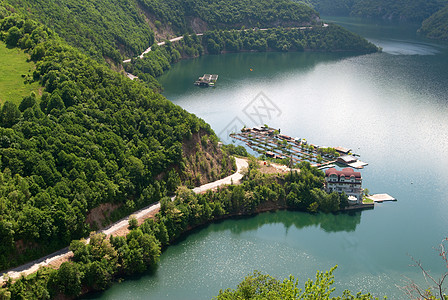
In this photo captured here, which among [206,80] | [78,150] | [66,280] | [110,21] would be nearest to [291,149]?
[78,150]

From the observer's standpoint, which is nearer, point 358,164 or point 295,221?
point 295,221

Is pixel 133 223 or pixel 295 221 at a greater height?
pixel 133 223

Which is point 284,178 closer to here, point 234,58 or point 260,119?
point 260,119

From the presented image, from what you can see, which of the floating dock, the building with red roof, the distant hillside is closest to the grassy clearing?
the distant hillside

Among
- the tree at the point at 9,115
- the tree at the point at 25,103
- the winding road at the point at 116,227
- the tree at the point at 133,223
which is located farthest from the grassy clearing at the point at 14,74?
the tree at the point at 133,223

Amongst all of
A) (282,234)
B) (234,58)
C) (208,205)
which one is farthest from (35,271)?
(234,58)

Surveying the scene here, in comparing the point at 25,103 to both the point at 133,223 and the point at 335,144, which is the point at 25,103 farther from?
the point at 335,144
